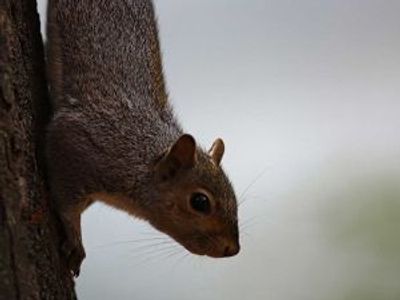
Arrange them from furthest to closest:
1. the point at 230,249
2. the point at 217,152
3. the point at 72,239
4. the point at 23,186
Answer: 1. the point at 217,152
2. the point at 230,249
3. the point at 72,239
4. the point at 23,186

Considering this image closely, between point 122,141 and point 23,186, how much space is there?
1.11ft

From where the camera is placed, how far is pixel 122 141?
4.54ft

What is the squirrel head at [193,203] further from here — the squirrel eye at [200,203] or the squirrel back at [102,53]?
the squirrel back at [102,53]

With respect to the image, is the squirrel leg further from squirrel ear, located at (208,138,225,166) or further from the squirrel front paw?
squirrel ear, located at (208,138,225,166)

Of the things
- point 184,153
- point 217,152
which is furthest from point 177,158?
point 217,152

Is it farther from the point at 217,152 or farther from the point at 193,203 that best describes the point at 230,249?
the point at 217,152

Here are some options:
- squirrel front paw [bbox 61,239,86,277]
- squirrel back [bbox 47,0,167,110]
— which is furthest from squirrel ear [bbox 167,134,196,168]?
squirrel front paw [bbox 61,239,86,277]

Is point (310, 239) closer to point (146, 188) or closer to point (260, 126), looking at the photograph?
point (260, 126)

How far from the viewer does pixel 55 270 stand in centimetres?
113

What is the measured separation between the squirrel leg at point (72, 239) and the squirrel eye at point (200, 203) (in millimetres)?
211

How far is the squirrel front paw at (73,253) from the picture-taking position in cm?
120

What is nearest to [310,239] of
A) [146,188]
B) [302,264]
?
[302,264]

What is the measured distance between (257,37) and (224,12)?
0.43 ft

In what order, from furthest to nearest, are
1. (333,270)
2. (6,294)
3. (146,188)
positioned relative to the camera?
(333,270)
(146,188)
(6,294)
